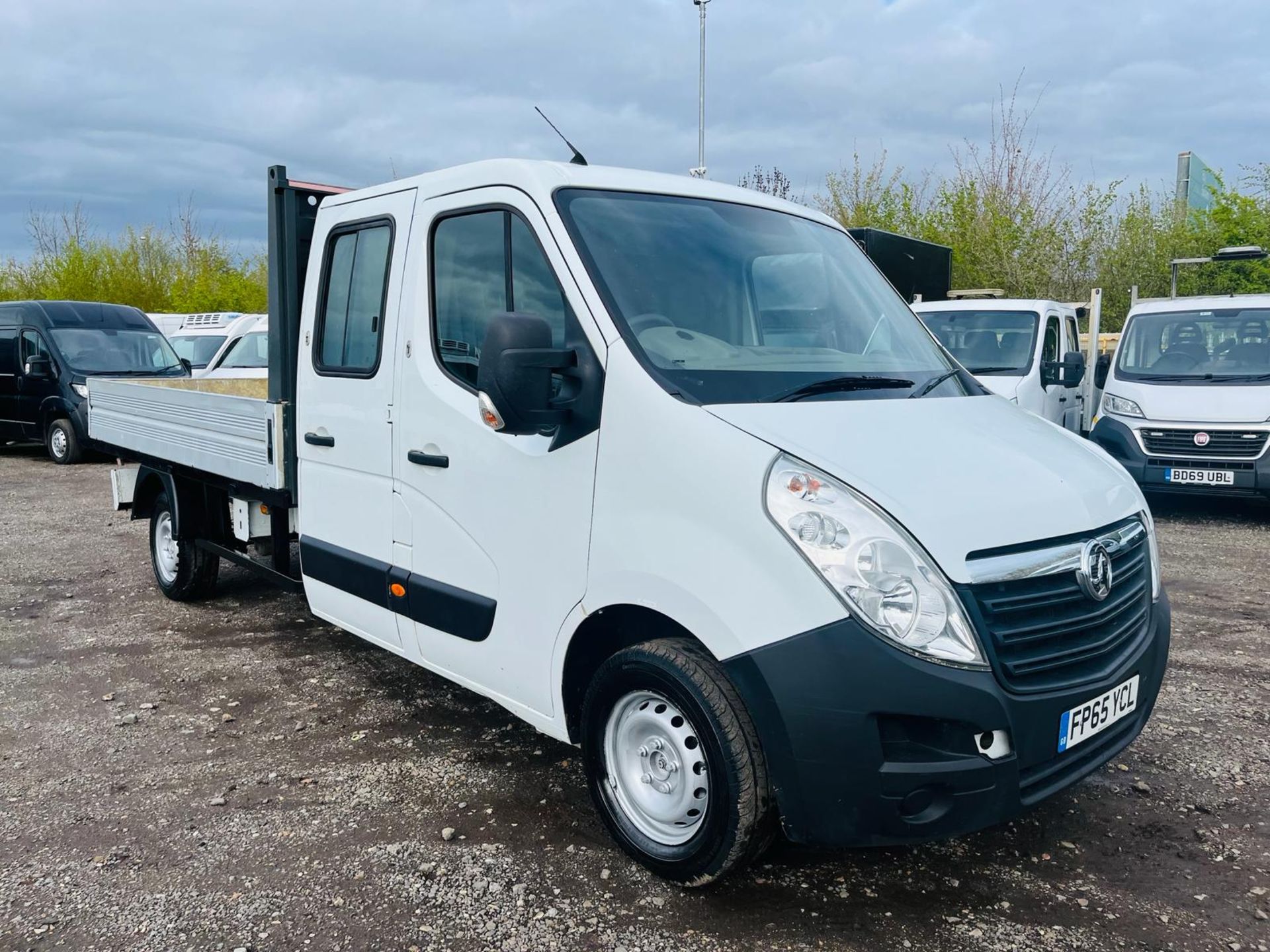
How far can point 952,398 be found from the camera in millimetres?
3439

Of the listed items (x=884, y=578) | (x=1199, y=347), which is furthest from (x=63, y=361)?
(x=884, y=578)

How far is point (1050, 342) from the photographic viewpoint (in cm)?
1041

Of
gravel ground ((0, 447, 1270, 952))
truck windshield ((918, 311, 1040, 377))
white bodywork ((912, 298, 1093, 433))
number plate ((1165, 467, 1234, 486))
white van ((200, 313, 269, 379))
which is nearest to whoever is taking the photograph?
gravel ground ((0, 447, 1270, 952))

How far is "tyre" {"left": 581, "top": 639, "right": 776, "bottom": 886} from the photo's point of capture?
8.93ft

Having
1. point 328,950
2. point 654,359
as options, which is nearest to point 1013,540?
point 654,359

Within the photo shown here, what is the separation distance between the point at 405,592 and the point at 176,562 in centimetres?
325

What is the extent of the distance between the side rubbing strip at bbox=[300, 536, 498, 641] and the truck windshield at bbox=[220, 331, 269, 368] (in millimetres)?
7916

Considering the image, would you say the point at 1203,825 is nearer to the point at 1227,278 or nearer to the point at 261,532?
the point at 261,532

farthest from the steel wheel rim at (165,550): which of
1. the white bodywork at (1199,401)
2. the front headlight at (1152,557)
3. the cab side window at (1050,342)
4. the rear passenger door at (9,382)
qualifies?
the rear passenger door at (9,382)

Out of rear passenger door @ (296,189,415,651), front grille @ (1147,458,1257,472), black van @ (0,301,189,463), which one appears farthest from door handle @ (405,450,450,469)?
black van @ (0,301,189,463)

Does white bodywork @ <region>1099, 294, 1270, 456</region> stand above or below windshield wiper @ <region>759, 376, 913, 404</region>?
below

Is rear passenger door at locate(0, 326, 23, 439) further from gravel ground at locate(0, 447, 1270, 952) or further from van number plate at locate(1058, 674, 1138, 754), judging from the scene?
van number plate at locate(1058, 674, 1138, 754)

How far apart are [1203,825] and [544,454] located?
2.59 metres

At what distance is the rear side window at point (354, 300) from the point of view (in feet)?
13.3
